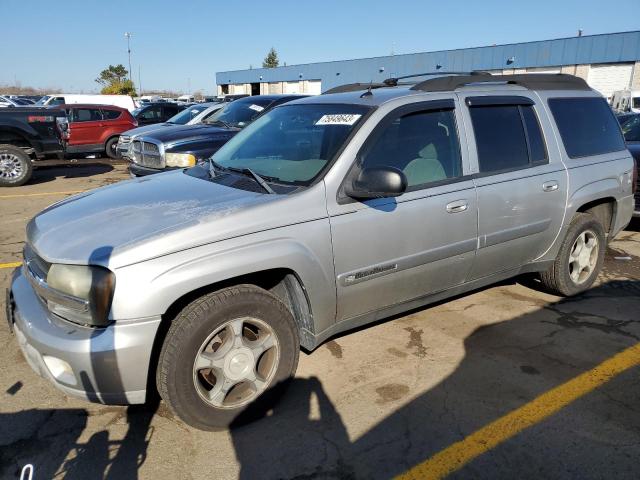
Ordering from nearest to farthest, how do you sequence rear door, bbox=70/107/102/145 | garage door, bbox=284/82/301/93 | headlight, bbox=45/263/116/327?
headlight, bbox=45/263/116/327 → rear door, bbox=70/107/102/145 → garage door, bbox=284/82/301/93

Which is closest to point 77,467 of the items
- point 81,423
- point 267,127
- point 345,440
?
point 81,423

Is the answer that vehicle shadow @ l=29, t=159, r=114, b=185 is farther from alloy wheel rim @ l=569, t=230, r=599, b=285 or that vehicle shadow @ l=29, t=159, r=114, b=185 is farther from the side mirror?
alloy wheel rim @ l=569, t=230, r=599, b=285

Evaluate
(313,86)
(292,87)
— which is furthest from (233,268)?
(292,87)

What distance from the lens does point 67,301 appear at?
2.36 metres

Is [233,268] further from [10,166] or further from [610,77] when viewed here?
[610,77]

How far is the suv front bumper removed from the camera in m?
Answer: 2.27

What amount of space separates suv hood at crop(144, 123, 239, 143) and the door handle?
5.39m

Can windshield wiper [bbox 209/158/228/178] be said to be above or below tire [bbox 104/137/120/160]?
above

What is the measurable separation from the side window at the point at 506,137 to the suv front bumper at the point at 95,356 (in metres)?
2.55

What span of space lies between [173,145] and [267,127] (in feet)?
13.0

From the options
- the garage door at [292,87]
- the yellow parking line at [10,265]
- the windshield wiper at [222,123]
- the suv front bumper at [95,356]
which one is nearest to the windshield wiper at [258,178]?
the suv front bumper at [95,356]

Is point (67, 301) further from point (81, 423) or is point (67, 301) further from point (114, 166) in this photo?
point (114, 166)

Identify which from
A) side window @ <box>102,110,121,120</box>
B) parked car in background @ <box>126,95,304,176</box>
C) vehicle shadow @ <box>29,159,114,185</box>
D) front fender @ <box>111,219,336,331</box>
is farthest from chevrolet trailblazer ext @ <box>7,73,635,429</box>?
side window @ <box>102,110,121,120</box>

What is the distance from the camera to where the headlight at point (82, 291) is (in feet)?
7.38
